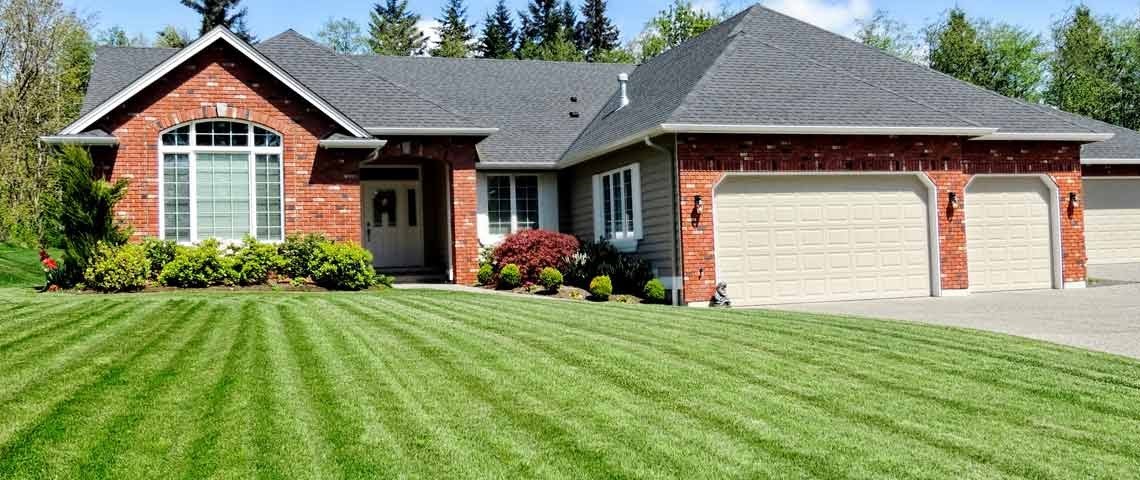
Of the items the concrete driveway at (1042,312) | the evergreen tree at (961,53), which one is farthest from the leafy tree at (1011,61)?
the concrete driveway at (1042,312)

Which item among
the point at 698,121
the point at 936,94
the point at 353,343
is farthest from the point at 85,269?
the point at 936,94

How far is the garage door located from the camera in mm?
23281

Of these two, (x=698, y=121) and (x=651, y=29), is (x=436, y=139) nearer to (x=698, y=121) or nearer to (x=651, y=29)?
(x=698, y=121)

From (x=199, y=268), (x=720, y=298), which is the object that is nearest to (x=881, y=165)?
(x=720, y=298)

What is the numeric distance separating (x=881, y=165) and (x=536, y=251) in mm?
6629

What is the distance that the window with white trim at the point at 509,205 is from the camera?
21.2 metres

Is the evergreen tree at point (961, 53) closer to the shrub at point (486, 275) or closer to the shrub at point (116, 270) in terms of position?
the shrub at point (486, 275)

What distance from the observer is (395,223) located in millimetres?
22094

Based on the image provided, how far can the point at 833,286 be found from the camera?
1689 centimetres

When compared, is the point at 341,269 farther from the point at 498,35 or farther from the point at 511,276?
the point at 498,35

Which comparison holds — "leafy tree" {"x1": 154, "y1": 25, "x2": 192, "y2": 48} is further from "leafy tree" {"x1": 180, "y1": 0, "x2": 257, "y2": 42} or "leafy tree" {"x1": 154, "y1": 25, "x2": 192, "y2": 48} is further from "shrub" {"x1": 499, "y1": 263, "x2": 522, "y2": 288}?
"shrub" {"x1": 499, "y1": 263, "x2": 522, "y2": 288}

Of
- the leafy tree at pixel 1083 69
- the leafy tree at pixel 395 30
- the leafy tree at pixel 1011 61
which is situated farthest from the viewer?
the leafy tree at pixel 395 30

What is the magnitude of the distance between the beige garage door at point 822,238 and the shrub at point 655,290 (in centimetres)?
105

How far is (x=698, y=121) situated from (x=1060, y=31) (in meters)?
41.7
